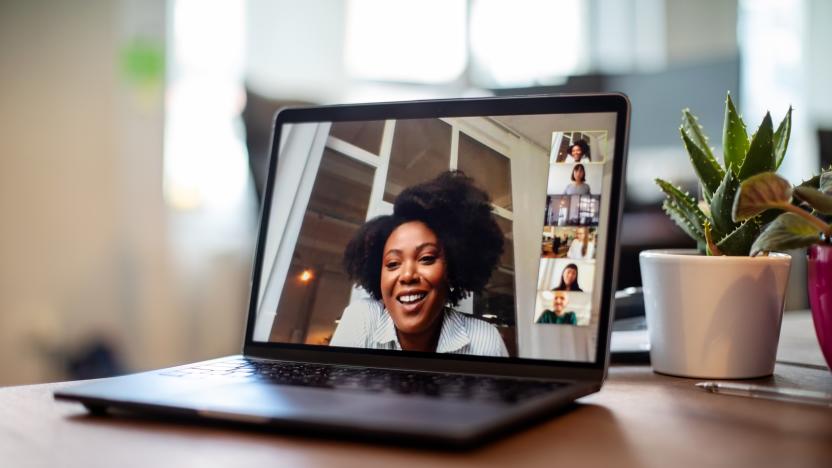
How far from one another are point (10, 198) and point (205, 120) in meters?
0.62

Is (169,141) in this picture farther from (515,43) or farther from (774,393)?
(774,393)

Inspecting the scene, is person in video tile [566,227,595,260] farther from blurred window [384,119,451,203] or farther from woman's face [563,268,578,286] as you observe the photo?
blurred window [384,119,451,203]

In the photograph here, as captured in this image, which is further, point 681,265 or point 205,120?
point 205,120

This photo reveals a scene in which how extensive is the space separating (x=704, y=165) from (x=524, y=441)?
1.14 feet

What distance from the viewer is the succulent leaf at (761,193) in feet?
1.80

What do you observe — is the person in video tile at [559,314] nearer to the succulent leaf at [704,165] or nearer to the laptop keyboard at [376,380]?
the laptop keyboard at [376,380]

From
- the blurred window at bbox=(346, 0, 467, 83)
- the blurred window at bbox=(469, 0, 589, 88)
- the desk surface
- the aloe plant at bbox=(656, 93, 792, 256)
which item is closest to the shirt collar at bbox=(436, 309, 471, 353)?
the desk surface

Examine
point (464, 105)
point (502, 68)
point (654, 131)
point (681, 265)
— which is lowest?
point (681, 265)

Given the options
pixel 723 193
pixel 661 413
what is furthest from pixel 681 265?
pixel 661 413

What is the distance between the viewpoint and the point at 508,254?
65cm

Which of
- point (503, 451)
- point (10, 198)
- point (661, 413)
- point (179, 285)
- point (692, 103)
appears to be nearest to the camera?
point (503, 451)

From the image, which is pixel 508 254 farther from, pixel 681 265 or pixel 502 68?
pixel 502 68

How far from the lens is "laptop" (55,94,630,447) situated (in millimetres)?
568

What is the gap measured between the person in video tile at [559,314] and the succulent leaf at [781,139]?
215 mm
